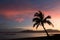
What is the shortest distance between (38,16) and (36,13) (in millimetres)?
735

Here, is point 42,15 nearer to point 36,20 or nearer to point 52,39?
point 36,20

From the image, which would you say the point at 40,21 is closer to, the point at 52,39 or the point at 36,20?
the point at 36,20

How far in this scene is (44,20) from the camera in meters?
46.6

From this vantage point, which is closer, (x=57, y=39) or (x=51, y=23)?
(x=57, y=39)

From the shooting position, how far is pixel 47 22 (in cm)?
4666

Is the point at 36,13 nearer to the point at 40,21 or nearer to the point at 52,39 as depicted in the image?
the point at 40,21

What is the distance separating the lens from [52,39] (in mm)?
41500

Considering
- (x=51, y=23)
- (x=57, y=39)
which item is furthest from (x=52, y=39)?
(x=51, y=23)

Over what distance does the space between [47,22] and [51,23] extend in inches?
32.2

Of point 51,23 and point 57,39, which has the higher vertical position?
point 51,23

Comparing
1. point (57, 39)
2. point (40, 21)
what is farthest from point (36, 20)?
point (57, 39)

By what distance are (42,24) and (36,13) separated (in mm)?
2492

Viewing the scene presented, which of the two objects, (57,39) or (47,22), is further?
(47,22)

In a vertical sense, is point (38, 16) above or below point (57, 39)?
above
